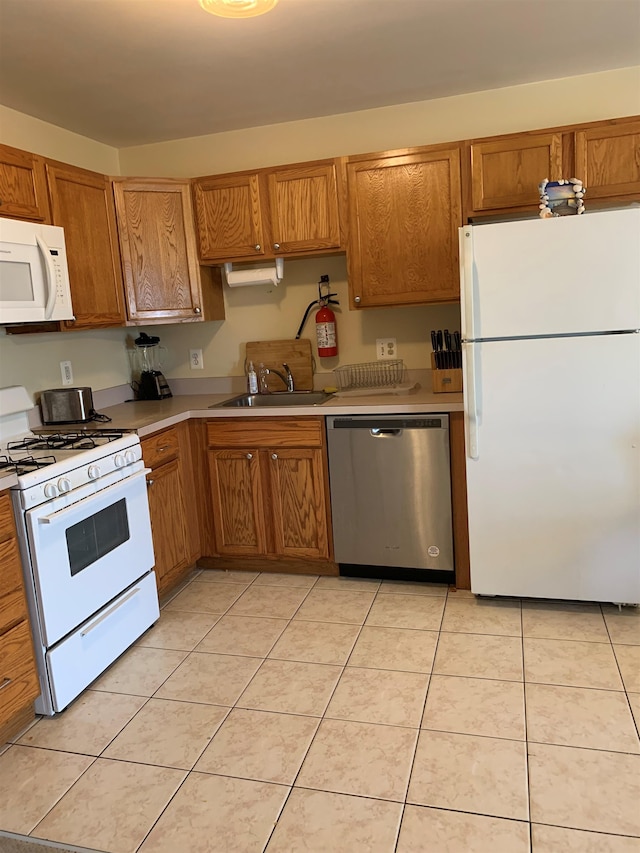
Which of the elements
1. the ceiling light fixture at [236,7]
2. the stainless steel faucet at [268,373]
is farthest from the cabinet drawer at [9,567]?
the stainless steel faucet at [268,373]

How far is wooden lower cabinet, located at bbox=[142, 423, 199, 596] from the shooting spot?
299 centimetres

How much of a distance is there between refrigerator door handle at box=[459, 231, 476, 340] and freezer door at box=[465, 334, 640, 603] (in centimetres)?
9

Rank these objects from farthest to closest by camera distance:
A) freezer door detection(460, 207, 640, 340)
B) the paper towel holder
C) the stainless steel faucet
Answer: the stainless steel faucet
the paper towel holder
freezer door detection(460, 207, 640, 340)

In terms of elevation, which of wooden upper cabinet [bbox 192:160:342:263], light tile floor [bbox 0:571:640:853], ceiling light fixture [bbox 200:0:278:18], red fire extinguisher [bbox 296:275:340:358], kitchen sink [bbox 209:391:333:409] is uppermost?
ceiling light fixture [bbox 200:0:278:18]

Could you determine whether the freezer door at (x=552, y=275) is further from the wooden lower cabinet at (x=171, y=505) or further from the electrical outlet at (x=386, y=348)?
the wooden lower cabinet at (x=171, y=505)

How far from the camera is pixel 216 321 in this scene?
3834mm

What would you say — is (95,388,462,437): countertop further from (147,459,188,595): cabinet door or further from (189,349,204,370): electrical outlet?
(189,349,204,370): electrical outlet

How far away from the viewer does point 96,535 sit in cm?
247

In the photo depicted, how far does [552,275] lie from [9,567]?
7.29ft

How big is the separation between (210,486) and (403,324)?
1.34 meters

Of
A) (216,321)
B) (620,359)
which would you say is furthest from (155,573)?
(620,359)

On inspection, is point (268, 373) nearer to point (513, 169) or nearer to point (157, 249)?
point (157, 249)

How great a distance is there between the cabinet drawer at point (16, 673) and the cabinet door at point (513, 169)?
8.49 ft

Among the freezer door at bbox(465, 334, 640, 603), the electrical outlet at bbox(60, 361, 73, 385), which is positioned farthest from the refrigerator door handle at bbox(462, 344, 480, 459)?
the electrical outlet at bbox(60, 361, 73, 385)
